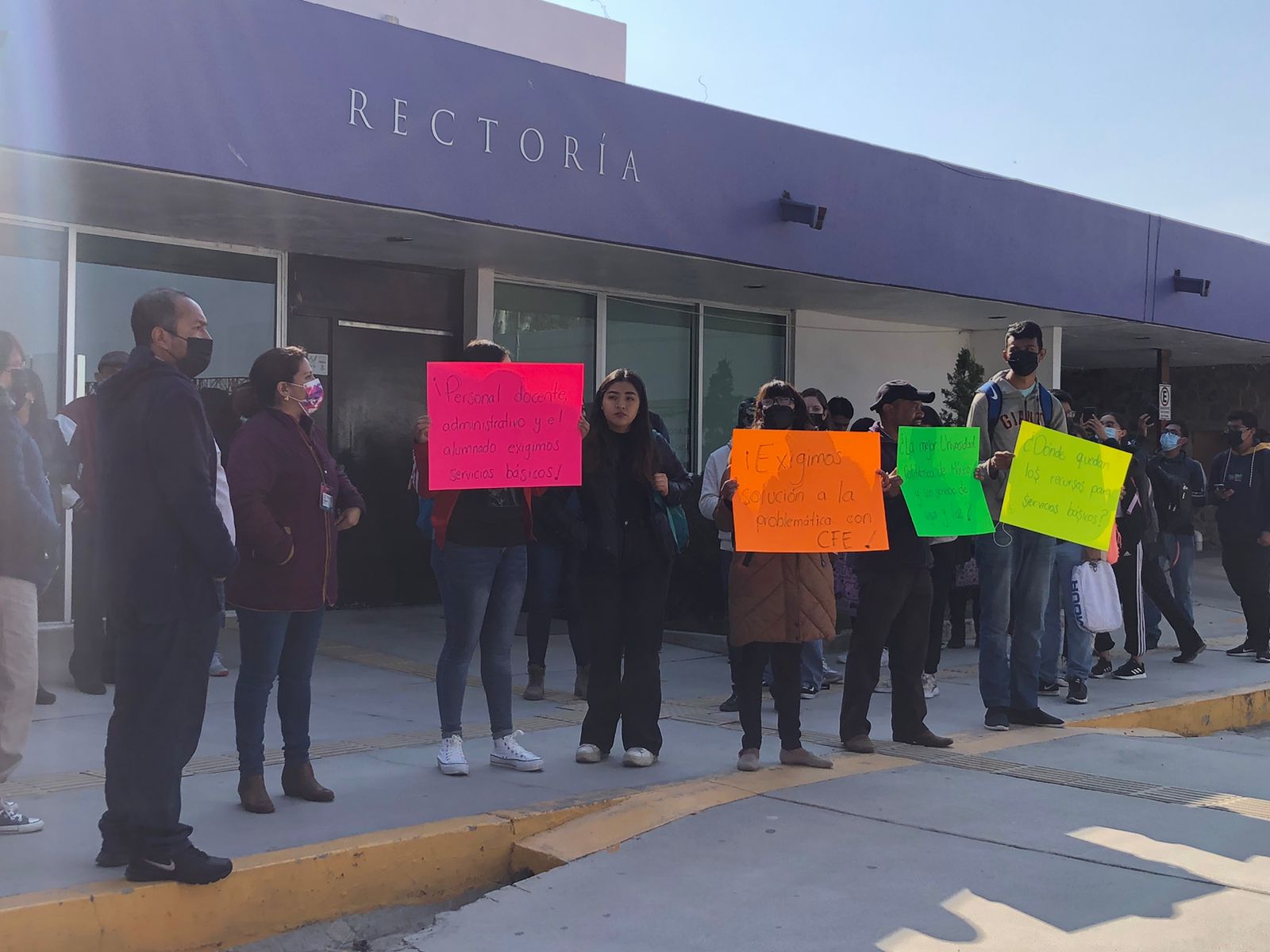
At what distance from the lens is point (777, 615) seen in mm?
5863

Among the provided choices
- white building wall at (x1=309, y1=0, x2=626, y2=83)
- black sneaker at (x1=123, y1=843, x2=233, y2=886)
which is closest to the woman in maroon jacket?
black sneaker at (x1=123, y1=843, x2=233, y2=886)

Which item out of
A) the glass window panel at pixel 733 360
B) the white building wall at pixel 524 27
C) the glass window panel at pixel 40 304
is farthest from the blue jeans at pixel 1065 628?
the white building wall at pixel 524 27

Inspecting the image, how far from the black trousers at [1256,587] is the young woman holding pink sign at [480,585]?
23.5 feet

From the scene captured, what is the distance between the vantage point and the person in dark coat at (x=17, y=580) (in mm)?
5027

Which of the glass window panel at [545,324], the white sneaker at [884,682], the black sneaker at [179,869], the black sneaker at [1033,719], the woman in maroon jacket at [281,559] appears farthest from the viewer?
the glass window panel at [545,324]

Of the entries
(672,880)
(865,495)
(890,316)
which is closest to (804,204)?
(890,316)

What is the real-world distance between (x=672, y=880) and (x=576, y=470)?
2.02 meters

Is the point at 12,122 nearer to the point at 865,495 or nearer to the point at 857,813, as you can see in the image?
the point at 865,495

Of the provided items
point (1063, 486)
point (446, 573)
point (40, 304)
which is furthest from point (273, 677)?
point (40, 304)

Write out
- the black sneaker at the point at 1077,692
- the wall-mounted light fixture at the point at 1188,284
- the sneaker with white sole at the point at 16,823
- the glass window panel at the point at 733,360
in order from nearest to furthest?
the sneaker with white sole at the point at 16,823
the black sneaker at the point at 1077,692
the glass window panel at the point at 733,360
the wall-mounted light fixture at the point at 1188,284

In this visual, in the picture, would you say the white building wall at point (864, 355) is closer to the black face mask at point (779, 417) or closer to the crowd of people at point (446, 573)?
the crowd of people at point (446, 573)

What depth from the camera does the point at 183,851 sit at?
410 cm

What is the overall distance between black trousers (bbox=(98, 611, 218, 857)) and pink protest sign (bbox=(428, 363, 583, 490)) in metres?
1.52

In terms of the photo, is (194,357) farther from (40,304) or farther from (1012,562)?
(40,304)
